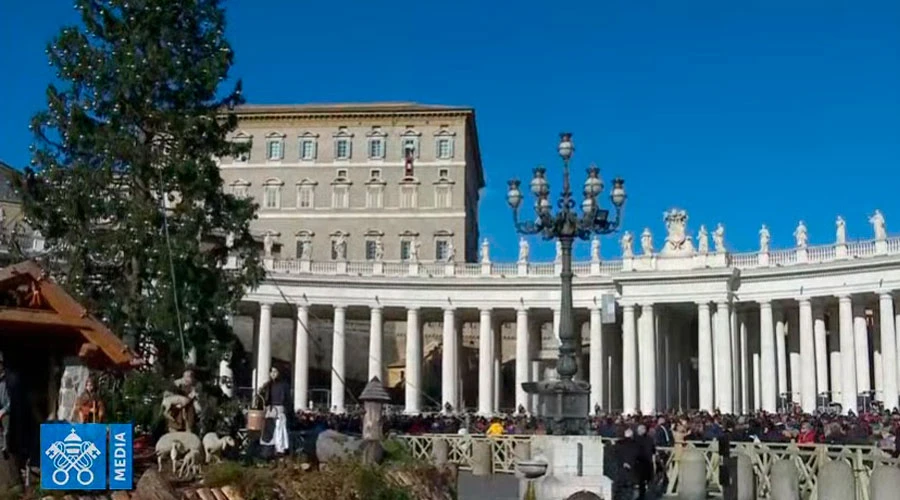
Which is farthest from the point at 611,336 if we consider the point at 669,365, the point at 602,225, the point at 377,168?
the point at 602,225

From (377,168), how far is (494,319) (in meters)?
21.9

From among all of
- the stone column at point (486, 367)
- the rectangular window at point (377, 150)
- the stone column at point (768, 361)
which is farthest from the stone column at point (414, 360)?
the rectangular window at point (377, 150)

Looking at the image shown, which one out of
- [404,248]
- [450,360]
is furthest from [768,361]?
[404,248]

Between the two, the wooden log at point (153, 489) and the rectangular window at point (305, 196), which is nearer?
the wooden log at point (153, 489)

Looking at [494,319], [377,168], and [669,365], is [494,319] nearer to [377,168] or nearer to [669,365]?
[669,365]

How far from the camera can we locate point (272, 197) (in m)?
86.6

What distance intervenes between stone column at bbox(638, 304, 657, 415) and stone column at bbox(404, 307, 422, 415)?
13475 mm

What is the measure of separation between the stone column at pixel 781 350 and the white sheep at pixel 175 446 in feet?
181

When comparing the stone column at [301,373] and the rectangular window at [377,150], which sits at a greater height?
the rectangular window at [377,150]

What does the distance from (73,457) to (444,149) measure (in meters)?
75.9

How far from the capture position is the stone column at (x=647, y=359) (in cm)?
6266

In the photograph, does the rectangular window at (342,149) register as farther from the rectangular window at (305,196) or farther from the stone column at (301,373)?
the stone column at (301,373)

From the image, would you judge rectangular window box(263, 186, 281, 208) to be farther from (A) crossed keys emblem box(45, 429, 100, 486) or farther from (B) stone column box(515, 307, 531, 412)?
(A) crossed keys emblem box(45, 429, 100, 486)

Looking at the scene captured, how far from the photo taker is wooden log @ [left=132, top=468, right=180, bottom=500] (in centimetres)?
1159
